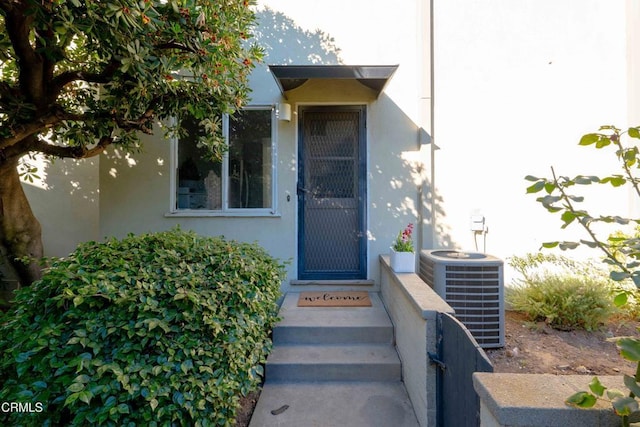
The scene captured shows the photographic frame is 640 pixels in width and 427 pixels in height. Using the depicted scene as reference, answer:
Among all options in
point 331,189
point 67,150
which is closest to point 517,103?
point 331,189

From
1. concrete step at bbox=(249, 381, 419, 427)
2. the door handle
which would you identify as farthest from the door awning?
concrete step at bbox=(249, 381, 419, 427)

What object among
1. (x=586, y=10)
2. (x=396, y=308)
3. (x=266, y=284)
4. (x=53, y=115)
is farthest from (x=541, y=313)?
(x=53, y=115)

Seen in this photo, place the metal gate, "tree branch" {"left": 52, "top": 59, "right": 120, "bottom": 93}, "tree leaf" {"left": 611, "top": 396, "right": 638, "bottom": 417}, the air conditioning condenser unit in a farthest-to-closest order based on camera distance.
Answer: the air conditioning condenser unit → "tree branch" {"left": 52, "top": 59, "right": 120, "bottom": 93} → the metal gate → "tree leaf" {"left": 611, "top": 396, "right": 638, "bottom": 417}

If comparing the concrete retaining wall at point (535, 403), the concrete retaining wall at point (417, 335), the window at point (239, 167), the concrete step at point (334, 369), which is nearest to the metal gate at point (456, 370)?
the concrete retaining wall at point (417, 335)

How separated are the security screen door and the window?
49 cm

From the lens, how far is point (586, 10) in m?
4.13

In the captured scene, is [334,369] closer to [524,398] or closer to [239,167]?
[524,398]

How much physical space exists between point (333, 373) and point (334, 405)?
324 millimetres

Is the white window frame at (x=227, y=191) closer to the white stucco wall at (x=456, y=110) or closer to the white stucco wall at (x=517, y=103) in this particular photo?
the white stucco wall at (x=456, y=110)

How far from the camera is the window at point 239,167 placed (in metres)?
4.37

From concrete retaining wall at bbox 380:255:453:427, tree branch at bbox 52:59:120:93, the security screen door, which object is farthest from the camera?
the security screen door

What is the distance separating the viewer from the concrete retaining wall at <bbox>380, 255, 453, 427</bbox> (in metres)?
2.16

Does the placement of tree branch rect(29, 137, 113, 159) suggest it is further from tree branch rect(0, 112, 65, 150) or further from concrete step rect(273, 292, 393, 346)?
concrete step rect(273, 292, 393, 346)

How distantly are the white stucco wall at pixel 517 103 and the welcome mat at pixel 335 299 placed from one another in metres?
1.45
